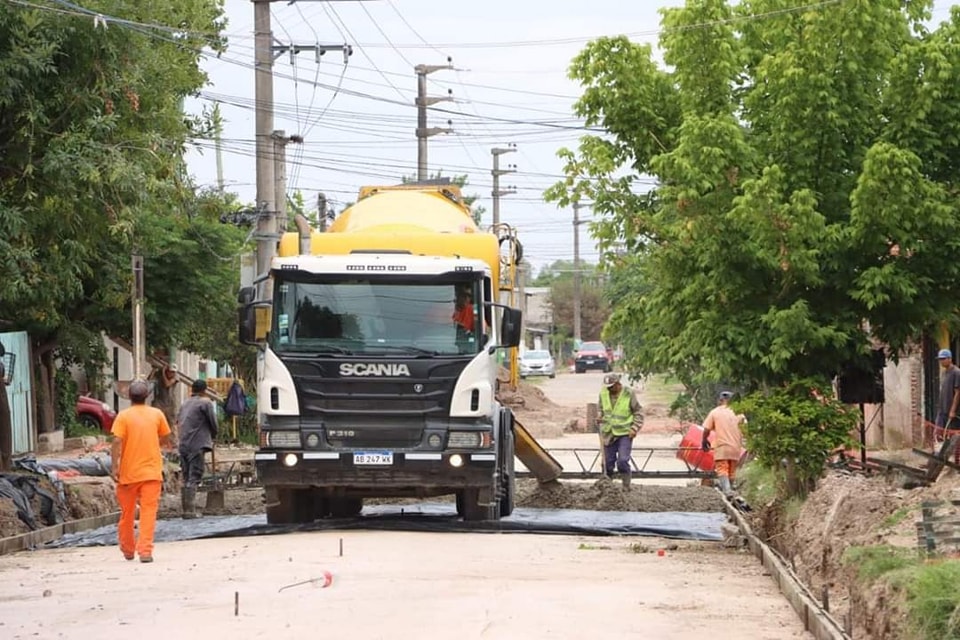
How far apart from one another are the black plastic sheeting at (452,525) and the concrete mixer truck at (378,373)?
0.53 m

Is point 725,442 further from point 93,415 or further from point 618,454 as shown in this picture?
point 93,415

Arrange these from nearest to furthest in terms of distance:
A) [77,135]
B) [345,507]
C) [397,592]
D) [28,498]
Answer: [397,592] < [77,135] < [28,498] < [345,507]

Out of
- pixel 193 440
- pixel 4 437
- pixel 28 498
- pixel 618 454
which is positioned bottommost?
pixel 28 498

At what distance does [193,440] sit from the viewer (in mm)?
22125

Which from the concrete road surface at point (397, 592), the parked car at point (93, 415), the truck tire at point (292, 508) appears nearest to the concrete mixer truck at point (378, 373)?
the truck tire at point (292, 508)

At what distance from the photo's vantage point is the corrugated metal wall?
33969 mm

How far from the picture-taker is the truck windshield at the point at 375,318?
60.7ft

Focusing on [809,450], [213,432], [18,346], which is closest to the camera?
[809,450]

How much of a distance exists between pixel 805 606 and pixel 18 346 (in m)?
25.7

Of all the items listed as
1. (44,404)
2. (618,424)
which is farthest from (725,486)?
(44,404)

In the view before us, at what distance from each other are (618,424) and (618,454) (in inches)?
24.9

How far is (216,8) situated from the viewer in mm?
28062

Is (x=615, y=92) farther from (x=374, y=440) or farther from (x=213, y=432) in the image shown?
(x=213, y=432)

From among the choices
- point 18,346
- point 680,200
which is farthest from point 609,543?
point 18,346
